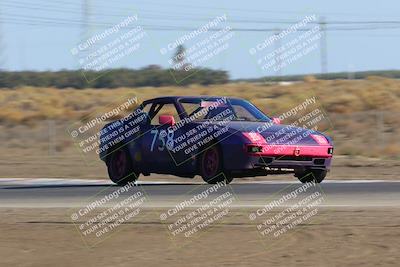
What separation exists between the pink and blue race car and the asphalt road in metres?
0.32

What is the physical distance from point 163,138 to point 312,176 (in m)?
2.56

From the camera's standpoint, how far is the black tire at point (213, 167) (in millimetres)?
15391

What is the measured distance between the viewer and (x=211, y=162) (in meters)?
15.6

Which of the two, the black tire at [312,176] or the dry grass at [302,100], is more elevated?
the black tire at [312,176]

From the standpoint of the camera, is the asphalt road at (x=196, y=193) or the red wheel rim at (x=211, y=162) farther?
the red wheel rim at (x=211, y=162)

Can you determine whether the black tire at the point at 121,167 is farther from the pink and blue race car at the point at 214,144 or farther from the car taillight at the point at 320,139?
the car taillight at the point at 320,139

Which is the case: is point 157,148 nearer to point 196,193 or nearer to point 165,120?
point 165,120

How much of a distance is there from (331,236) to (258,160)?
16.6 feet

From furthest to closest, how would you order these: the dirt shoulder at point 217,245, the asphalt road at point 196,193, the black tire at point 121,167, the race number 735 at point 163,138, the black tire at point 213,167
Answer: the black tire at point 121,167 → the race number 735 at point 163,138 → the black tire at point 213,167 → the asphalt road at point 196,193 → the dirt shoulder at point 217,245

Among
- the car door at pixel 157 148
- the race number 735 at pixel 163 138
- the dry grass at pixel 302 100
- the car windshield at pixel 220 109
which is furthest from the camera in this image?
the dry grass at pixel 302 100

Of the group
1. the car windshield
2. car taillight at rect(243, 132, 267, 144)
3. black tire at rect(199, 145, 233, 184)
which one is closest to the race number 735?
the car windshield

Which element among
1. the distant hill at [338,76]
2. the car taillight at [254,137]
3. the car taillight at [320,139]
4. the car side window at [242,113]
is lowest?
the distant hill at [338,76]

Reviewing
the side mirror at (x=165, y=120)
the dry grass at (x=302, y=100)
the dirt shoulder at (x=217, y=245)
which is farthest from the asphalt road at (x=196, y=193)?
the dry grass at (x=302, y=100)

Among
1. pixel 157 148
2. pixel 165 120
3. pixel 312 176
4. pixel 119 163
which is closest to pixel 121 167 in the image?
pixel 119 163
